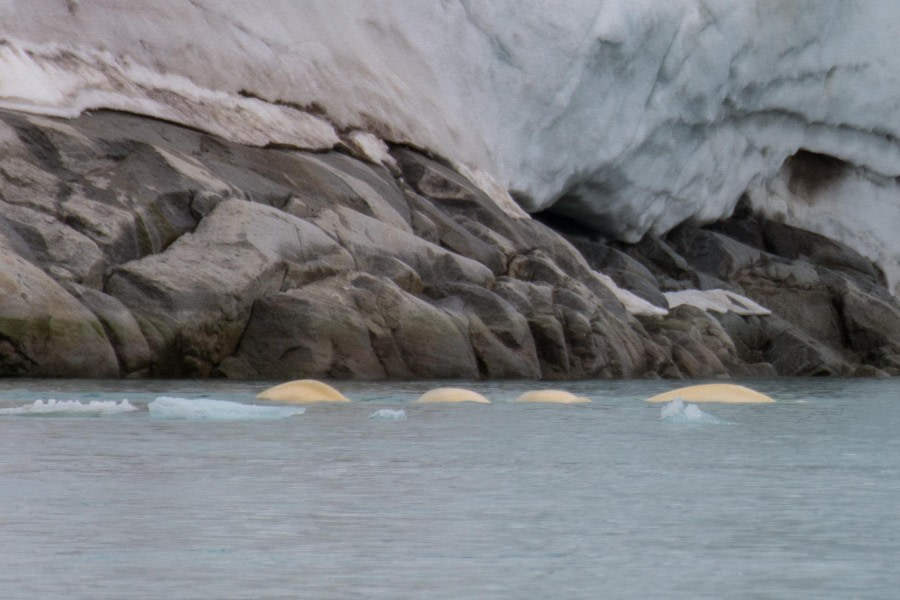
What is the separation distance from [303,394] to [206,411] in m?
2.10

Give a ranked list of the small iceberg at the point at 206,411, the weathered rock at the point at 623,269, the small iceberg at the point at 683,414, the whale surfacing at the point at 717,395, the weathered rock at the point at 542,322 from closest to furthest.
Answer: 1. the small iceberg at the point at 206,411
2. the small iceberg at the point at 683,414
3. the whale surfacing at the point at 717,395
4. the weathered rock at the point at 542,322
5. the weathered rock at the point at 623,269

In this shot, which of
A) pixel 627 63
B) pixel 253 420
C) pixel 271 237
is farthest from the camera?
pixel 627 63

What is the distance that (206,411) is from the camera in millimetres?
8906

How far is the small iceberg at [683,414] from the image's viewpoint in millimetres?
9312

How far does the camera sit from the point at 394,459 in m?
6.62

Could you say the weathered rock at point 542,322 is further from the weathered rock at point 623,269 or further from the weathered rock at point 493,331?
the weathered rock at point 623,269

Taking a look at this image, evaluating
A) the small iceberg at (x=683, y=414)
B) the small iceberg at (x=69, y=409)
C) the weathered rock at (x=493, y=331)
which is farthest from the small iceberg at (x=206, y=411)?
the weathered rock at (x=493, y=331)

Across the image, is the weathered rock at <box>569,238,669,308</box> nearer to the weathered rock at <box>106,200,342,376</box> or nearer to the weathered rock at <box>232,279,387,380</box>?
the weathered rock at <box>106,200,342,376</box>

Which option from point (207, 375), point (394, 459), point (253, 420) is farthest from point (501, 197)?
point (394, 459)

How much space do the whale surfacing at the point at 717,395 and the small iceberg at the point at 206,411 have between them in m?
3.97

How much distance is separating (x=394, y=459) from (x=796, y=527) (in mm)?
2331

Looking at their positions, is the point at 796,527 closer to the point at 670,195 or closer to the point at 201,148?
the point at 201,148

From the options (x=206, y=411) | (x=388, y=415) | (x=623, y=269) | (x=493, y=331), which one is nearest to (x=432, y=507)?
(x=206, y=411)

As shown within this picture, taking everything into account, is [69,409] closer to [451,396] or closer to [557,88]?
[451,396]
